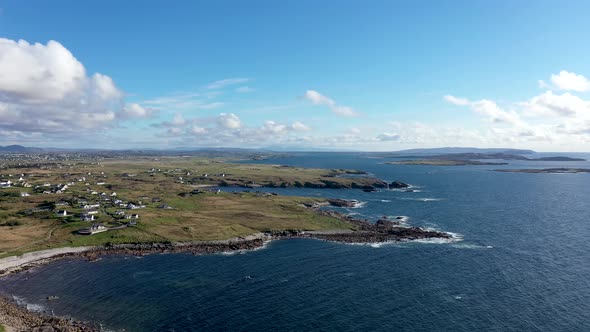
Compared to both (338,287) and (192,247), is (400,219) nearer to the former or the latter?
A: (338,287)

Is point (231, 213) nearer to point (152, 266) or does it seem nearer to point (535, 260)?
point (152, 266)

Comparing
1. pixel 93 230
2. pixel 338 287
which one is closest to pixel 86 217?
pixel 93 230

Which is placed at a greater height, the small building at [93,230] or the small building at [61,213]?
the small building at [61,213]

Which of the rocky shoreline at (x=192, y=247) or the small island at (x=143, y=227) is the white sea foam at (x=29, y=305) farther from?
the small island at (x=143, y=227)

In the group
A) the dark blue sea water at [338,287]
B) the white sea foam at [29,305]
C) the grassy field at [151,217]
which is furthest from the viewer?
the grassy field at [151,217]

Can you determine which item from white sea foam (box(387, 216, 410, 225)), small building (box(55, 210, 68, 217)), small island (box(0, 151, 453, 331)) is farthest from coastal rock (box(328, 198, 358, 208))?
small building (box(55, 210, 68, 217))

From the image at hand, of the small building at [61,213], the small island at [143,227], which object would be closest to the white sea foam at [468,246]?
the small island at [143,227]

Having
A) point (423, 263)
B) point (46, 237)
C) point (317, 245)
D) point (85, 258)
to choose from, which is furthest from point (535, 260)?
point (46, 237)
